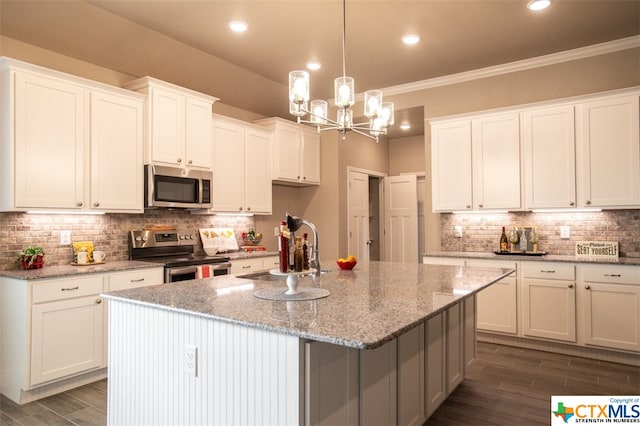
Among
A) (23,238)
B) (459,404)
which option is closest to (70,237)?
(23,238)

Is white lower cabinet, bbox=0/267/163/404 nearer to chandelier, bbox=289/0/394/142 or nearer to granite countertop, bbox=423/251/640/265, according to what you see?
chandelier, bbox=289/0/394/142

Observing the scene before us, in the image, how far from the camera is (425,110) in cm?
526

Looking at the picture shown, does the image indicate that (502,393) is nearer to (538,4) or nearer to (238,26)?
(538,4)

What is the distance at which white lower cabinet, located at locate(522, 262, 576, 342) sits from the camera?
3939 mm

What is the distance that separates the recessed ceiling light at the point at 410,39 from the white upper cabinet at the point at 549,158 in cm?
138

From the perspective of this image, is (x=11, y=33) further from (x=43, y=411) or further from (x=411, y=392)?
(x=411, y=392)

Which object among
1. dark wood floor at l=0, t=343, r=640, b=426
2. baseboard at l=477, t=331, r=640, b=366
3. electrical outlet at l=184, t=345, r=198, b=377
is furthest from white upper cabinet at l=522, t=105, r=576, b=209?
electrical outlet at l=184, t=345, r=198, b=377

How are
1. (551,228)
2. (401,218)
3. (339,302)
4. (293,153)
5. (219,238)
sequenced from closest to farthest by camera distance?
(339,302)
(551,228)
(219,238)
(293,153)
(401,218)

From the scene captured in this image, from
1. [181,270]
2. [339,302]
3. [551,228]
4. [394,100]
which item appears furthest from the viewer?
[394,100]

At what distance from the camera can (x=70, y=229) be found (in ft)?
12.3

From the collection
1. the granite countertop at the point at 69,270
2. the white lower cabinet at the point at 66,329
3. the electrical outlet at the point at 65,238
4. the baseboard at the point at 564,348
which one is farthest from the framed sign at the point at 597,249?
the electrical outlet at the point at 65,238

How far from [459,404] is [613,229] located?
2548 mm

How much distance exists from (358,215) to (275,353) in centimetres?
508

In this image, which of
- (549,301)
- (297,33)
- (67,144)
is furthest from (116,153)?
(549,301)
